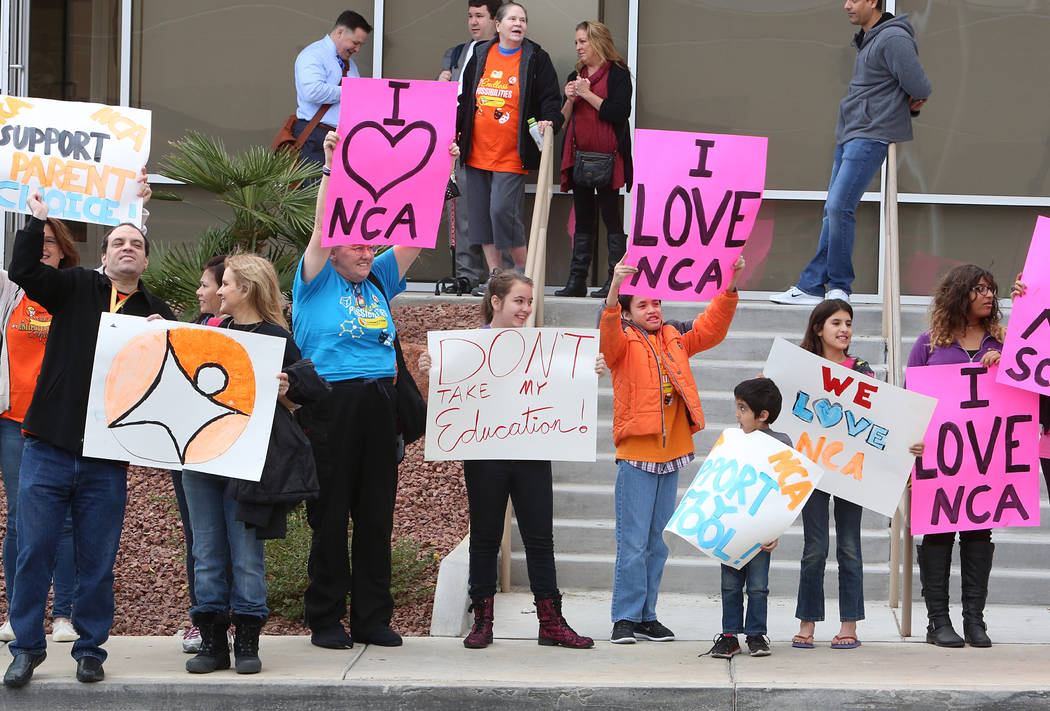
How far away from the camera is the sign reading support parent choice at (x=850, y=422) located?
6246mm

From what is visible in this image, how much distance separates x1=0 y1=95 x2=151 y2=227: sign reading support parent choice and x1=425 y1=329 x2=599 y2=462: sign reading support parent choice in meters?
1.62

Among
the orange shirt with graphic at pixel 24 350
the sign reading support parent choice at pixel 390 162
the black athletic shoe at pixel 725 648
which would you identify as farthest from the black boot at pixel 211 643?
the black athletic shoe at pixel 725 648

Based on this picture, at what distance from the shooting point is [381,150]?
250 inches

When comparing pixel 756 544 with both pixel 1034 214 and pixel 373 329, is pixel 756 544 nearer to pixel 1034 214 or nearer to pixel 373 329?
pixel 373 329

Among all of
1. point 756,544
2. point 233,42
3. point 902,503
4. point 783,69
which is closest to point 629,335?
point 756,544

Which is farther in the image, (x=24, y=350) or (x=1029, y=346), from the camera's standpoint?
(x=24, y=350)

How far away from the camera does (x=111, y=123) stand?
645 cm

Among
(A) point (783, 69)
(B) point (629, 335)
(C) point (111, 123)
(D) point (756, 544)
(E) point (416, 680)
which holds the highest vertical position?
(A) point (783, 69)

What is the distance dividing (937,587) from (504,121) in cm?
535

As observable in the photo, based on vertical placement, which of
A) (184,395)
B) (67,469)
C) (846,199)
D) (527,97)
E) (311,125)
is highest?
(527,97)

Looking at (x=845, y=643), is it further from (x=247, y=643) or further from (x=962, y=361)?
(x=247, y=643)

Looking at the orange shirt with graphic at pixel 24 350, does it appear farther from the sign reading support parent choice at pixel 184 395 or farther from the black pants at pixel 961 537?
the black pants at pixel 961 537

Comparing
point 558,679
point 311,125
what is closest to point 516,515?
point 558,679

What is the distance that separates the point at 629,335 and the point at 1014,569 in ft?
9.39
